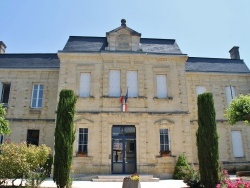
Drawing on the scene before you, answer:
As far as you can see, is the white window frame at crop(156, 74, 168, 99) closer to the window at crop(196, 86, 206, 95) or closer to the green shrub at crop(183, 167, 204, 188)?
the window at crop(196, 86, 206, 95)

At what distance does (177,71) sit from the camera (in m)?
15.6

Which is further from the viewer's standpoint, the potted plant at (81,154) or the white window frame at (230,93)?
the white window frame at (230,93)

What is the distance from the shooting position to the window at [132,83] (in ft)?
49.1

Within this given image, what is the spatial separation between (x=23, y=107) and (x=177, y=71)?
10.2 m

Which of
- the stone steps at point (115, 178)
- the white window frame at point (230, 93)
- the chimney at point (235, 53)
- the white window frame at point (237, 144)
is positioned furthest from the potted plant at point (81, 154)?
the chimney at point (235, 53)

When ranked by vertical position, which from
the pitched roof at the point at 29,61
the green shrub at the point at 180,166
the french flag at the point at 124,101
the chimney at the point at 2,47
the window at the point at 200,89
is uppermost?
the chimney at the point at 2,47

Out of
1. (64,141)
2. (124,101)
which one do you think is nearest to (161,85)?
(124,101)

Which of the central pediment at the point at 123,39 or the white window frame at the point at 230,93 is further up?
the central pediment at the point at 123,39

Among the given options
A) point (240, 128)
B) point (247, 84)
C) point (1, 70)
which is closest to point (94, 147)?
point (1, 70)

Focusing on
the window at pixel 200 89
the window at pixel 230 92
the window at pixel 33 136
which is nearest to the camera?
the window at pixel 33 136

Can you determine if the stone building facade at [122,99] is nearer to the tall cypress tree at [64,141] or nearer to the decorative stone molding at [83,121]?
the decorative stone molding at [83,121]

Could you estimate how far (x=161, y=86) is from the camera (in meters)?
15.3

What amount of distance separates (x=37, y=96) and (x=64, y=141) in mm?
8345

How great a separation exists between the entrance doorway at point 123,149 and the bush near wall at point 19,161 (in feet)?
17.3
